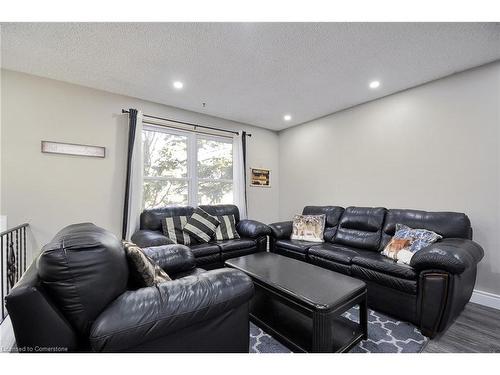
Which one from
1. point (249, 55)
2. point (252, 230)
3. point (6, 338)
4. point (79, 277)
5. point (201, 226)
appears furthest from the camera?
point (252, 230)

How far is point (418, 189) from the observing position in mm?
2738

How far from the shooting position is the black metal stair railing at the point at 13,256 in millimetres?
2150

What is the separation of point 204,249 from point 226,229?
62cm

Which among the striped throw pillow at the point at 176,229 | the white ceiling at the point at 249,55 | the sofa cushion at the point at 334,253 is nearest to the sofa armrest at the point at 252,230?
the sofa cushion at the point at 334,253

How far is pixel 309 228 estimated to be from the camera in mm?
3227

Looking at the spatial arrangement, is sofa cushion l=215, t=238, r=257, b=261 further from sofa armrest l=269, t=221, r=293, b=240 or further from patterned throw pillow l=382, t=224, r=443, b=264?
patterned throw pillow l=382, t=224, r=443, b=264

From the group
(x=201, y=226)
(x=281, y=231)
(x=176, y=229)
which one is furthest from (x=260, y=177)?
(x=176, y=229)

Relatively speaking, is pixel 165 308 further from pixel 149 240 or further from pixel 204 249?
pixel 204 249

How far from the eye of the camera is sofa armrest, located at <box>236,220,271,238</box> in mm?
3164

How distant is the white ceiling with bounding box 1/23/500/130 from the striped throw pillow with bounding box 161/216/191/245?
66.9 inches

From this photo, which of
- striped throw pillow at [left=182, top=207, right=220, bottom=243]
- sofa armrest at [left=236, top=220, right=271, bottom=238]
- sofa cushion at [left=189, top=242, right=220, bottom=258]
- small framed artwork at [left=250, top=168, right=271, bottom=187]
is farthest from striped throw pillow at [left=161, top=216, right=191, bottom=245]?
A: small framed artwork at [left=250, top=168, right=271, bottom=187]

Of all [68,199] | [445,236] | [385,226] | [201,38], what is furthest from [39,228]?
[445,236]
